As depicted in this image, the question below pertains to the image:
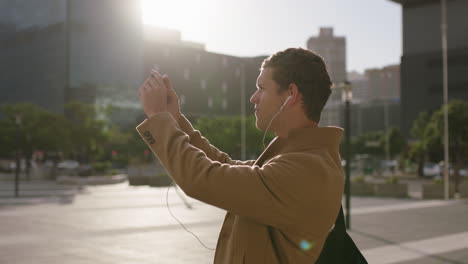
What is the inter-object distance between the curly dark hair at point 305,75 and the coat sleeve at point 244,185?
262 millimetres

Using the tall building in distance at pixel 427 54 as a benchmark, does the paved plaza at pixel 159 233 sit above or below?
below

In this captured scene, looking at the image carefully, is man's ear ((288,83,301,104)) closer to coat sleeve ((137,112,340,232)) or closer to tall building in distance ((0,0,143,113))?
coat sleeve ((137,112,340,232))

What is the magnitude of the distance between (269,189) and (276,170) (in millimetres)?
63

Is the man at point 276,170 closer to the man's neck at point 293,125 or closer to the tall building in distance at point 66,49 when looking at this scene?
the man's neck at point 293,125

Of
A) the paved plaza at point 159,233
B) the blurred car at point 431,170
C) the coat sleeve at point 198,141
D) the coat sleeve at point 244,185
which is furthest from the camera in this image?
the blurred car at point 431,170

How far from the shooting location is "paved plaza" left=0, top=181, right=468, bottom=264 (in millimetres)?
9789

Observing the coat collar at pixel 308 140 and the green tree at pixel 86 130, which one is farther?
the green tree at pixel 86 130

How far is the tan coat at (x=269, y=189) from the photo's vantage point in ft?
5.27

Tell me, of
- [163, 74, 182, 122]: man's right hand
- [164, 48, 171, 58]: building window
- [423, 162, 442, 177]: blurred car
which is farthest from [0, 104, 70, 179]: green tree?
[163, 74, 182, 122]: man's right hand

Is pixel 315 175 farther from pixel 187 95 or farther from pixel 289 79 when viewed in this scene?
pixel 187 95

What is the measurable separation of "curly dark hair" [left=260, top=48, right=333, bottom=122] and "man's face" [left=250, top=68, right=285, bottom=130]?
2 cm

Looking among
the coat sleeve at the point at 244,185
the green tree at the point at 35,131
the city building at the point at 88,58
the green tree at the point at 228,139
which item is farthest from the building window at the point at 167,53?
the coat sleeve at the point at 244,185

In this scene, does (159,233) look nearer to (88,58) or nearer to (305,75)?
(305,75)

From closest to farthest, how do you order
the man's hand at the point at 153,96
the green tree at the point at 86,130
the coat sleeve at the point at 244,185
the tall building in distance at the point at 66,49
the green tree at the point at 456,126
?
the coat sleeve at the point at 244,185 < the man's hand at the point at 153,96 < the green tree at the point at 456,126 < the green tree at the point at 86,130 < the tall building in distance at the point at 66,49
